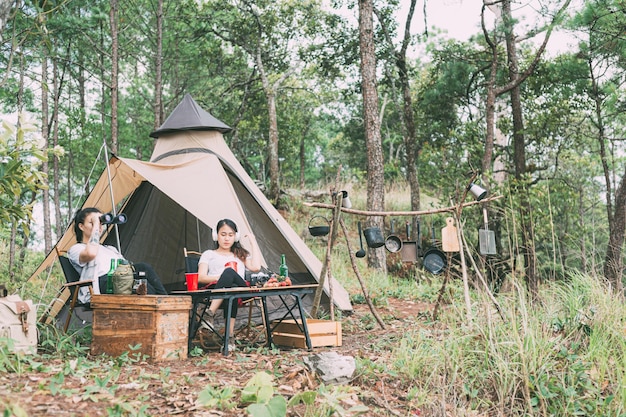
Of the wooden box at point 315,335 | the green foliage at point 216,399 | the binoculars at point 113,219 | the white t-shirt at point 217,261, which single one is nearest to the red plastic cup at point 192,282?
the white t-shirt at point 217,261

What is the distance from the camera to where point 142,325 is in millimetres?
3697

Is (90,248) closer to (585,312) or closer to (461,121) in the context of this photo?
(585,312)

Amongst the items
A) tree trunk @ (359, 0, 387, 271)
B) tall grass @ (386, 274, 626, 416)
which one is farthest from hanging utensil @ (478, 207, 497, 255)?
tree trunk @ (359, 0, 387, 271)

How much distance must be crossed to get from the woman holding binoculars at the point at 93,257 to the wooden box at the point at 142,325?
1.49ft

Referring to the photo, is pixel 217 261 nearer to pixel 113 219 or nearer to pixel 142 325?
pixel 113 219

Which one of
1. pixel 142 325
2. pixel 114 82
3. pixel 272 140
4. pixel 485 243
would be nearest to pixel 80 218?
pixel 142 325

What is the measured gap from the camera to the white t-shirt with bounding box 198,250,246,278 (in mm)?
4676

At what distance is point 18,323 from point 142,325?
0.71 metres

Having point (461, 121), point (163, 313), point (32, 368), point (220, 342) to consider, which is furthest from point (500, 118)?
point (32, 368)

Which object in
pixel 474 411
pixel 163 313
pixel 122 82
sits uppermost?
pixel 122 82

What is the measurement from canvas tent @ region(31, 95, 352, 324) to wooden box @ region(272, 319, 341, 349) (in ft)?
3.12

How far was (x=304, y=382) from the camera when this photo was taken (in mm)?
3281

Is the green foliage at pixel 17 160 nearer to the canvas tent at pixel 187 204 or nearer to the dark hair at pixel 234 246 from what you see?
the canvas tent at pixel 187 204

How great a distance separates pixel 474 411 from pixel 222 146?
3.63 metres
